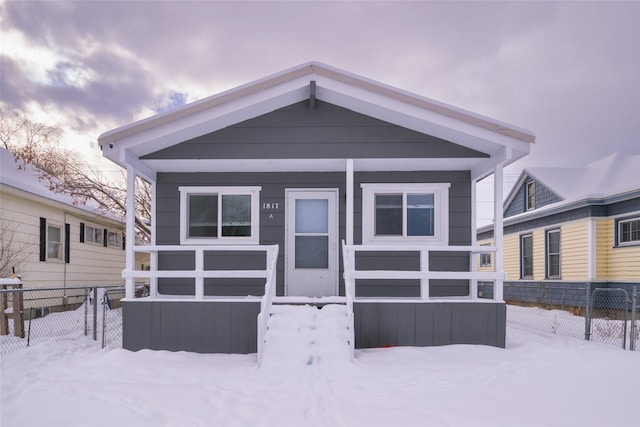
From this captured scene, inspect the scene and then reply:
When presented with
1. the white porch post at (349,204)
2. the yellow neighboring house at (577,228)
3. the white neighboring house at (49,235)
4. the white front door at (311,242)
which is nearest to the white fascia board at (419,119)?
the white porch post at (349,204)

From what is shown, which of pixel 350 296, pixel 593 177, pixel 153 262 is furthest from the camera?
pixel 593 177

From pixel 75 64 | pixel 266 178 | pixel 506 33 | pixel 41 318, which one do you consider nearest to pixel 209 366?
pixel 266 178

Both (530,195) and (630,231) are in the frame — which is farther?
(530,195)

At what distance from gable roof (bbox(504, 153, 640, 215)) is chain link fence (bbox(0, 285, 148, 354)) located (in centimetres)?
1321

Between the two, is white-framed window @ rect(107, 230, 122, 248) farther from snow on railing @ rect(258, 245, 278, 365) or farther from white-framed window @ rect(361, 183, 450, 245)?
white-framed window @ rect(361, 183, 450, 245)

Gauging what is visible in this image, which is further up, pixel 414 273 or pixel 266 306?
pixel 414 273

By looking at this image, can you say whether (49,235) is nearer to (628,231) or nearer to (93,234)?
(93,234)

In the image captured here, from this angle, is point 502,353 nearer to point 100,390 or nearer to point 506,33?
point 100,390

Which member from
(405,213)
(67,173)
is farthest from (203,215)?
(67,173)

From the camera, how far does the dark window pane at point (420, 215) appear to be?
8.59 meters

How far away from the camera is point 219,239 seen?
28.1 feet

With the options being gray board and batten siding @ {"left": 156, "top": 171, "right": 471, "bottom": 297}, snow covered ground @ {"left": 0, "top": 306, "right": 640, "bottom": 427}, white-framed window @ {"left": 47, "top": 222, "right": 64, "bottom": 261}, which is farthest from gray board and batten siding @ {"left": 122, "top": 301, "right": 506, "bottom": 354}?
white-framed window @ {"left": 47, "top": 222, "right": 64, "bottom": 261}

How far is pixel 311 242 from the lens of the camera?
8688mm

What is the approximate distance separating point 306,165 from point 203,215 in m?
2.33
